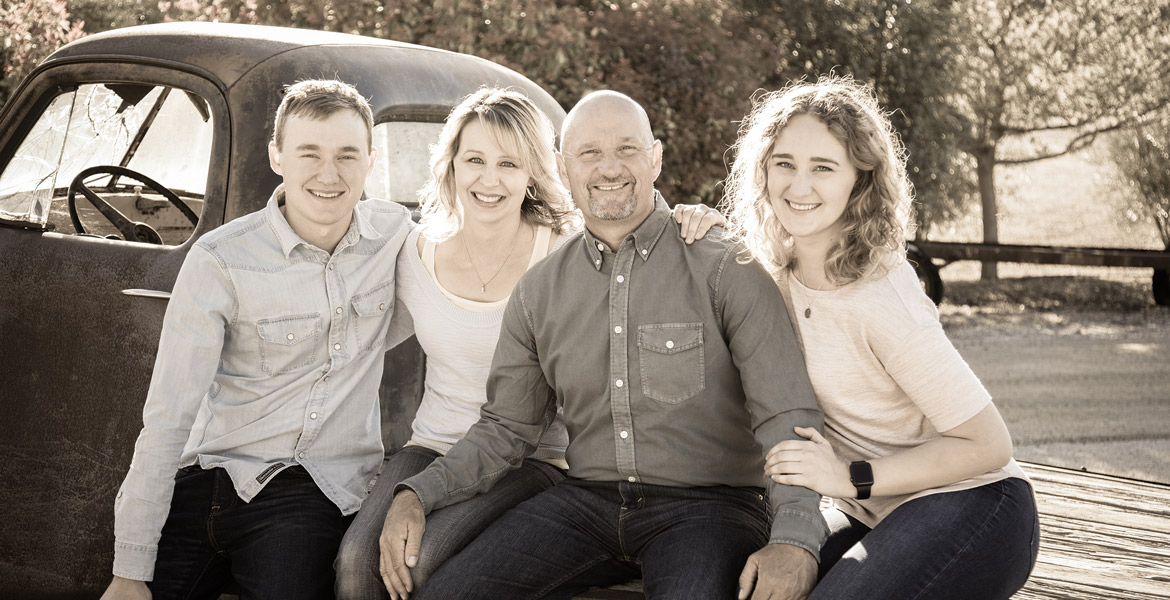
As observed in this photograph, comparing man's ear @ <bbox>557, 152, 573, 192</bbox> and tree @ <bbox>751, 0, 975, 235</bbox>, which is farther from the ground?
tree @ <bbox>751, 0, 975, 235</bbox>

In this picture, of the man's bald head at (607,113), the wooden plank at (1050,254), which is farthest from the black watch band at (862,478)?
the wooden plank at (1050,254)

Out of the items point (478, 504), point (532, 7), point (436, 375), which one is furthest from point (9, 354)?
point (532, 7)

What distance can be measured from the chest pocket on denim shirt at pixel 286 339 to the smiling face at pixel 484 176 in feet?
1.73

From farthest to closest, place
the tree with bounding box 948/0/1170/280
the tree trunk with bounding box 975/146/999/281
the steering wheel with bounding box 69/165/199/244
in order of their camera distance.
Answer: the tree trunk with bounding box 975/146/999/281, the tree with bounding box 948/0/1170/280, the steering wheel with bounding box 69/165/199/244

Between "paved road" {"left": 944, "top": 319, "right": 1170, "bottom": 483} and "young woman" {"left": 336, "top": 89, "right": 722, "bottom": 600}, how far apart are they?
3120 mm

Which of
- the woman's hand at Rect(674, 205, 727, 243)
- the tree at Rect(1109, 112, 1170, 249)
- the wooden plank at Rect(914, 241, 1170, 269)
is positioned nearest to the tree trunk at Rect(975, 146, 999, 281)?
the tree at Rect(1109, 112, 1170, 249)

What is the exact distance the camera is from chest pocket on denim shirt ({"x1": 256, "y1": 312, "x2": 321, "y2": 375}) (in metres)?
3.15

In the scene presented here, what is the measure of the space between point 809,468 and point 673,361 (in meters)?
0.45

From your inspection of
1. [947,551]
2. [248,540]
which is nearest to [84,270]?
[248,540]

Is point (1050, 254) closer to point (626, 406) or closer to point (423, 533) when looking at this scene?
point (626, 406)

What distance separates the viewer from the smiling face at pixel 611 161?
3049 millimetres

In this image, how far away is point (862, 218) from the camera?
2.84 metres

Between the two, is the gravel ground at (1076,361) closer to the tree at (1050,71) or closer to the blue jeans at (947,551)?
the tree at (1050,71)

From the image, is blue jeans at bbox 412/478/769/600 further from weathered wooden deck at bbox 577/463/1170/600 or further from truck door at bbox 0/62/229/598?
truck door at bbox 0/62/229/598
